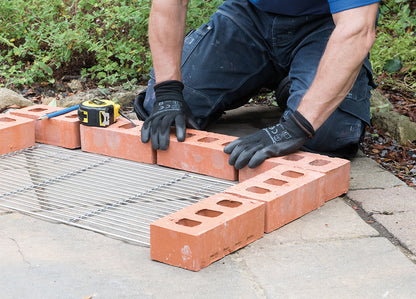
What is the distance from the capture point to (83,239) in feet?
7.05

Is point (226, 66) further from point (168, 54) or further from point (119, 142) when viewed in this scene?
point (119, 142)

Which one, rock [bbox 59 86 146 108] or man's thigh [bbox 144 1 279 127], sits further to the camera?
rock [bbox 59 86 146 108]

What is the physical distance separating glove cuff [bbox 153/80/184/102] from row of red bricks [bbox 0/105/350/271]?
0.66 feet

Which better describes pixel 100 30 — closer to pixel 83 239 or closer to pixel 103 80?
pixel 103 80

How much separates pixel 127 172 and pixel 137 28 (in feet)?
6.91

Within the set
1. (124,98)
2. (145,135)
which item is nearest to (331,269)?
(145,135)

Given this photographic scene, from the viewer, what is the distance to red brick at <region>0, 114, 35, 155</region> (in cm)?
302

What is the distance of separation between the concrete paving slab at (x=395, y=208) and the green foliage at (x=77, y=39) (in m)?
2.28

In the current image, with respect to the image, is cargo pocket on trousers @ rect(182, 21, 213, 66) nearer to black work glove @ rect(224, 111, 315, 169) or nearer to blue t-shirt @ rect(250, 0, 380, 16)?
blue t-shirt @ rect(250, 0, 380, 16)

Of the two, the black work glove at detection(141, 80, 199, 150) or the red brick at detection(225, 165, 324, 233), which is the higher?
the black work glove at detection(141, 80, 199, 150)

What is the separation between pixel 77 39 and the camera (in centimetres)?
453

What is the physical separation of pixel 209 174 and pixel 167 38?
84 centimetres

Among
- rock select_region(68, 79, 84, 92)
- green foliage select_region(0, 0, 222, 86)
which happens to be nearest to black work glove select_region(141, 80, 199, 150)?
green foliage select_region(0, 0, 222, 86)

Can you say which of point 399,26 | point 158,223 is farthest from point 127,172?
point 399,26
